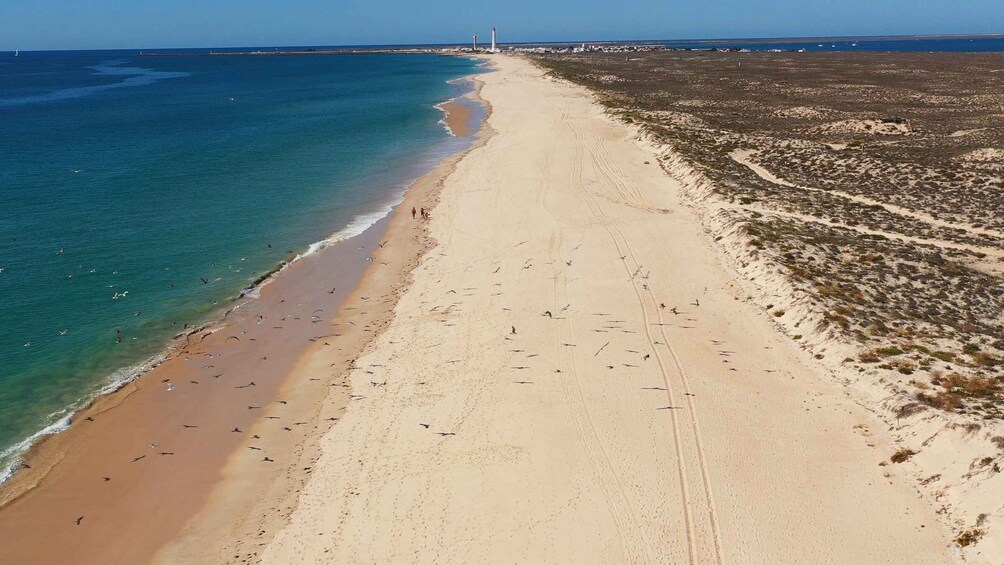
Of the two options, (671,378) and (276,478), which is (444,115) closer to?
(671,378)

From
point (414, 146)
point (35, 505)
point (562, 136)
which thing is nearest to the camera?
point (35, 505)


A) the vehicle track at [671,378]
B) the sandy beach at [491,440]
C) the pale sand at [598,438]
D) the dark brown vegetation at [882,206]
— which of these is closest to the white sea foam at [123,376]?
the sandy beach at [491,440]

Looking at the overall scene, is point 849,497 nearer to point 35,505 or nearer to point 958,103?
point 35,505

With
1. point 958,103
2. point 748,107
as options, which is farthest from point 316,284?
point 958,103

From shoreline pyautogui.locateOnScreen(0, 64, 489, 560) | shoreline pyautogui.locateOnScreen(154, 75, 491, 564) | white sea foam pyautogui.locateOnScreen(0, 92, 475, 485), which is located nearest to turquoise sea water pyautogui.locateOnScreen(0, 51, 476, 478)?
white sea foam pyautogui.locateOnScreen(0, 92, 475, 485)

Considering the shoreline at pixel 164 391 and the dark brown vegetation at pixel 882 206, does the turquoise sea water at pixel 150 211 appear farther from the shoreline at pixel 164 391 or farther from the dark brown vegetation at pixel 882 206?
the dark brown vegetation at pixel 882 206

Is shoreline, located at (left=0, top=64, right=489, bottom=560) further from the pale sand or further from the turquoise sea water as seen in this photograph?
the pale sand
